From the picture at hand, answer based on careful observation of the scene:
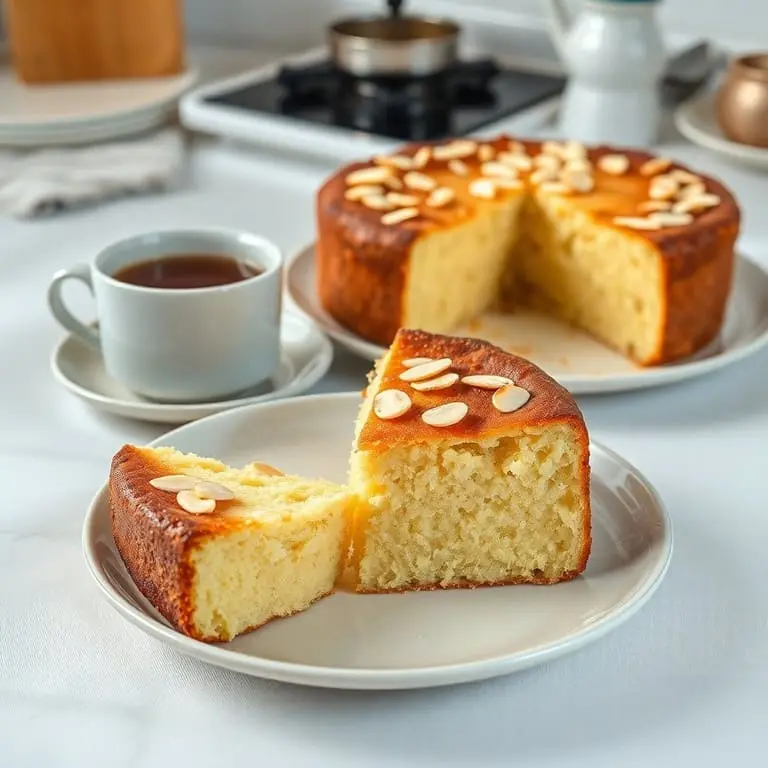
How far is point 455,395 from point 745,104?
135 centimetres

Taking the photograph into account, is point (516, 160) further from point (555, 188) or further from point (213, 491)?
point (213, 491)

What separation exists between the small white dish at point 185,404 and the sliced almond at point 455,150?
0.40 m

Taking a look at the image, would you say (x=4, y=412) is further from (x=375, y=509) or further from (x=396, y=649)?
(x=396, y=649)

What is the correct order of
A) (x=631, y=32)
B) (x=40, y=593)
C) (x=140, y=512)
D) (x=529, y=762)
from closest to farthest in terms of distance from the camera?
(x=529, y=762) → (x=140, y=512) → (x=40, y=593) → (x=631, y=32)

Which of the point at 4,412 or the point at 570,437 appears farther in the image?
the point at 4,412

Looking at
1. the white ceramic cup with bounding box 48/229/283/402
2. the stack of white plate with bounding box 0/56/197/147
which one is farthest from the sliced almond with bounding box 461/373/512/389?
the stack of white plate with bounding box 0/56/197/147

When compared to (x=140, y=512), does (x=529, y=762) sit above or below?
below

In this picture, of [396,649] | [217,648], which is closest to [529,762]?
[396,649]

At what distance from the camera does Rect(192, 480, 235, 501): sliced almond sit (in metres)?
1.14

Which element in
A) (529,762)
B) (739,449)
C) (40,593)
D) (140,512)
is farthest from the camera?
(739,449)

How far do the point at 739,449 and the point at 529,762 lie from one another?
65cm

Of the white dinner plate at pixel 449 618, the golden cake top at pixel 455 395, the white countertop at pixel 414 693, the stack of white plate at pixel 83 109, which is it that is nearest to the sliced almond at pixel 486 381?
the golden cake top at pixel 455 395

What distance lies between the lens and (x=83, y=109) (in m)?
2.54

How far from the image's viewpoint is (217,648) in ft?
3.43
